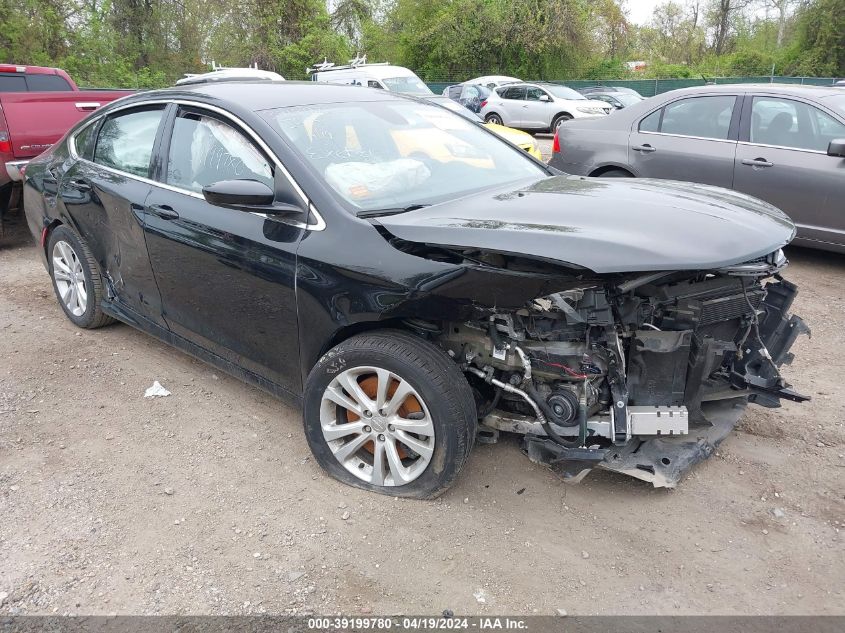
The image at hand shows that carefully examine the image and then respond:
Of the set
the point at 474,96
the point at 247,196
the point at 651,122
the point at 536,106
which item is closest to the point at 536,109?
the point at 536,106

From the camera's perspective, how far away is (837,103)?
5.98 m

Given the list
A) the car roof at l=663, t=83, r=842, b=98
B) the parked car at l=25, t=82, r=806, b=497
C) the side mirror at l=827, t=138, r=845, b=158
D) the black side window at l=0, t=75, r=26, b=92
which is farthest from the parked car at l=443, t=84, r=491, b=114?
the parked car at l=25, t=82, r=806, b=497

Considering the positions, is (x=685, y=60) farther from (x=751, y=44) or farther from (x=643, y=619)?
(x=643, y=619)

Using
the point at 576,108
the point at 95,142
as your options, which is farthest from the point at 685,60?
the point at 95,142

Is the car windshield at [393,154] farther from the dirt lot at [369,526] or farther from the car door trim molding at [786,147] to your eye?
the car door trim molding at [786,147]

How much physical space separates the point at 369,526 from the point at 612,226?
1622 millimetres

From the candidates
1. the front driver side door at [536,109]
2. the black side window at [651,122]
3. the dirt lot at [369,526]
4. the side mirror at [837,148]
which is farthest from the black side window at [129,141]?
the front driver side door at [536,109]

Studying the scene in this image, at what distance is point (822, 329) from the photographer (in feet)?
16.1

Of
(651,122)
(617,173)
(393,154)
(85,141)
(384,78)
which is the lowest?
(617,173)

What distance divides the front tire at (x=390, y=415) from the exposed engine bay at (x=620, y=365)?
212mm

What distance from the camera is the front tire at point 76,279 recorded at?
4.65 m

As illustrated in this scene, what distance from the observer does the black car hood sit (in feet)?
8.21

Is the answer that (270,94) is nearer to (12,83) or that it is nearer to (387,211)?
(387,211)

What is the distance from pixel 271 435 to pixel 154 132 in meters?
1.90
